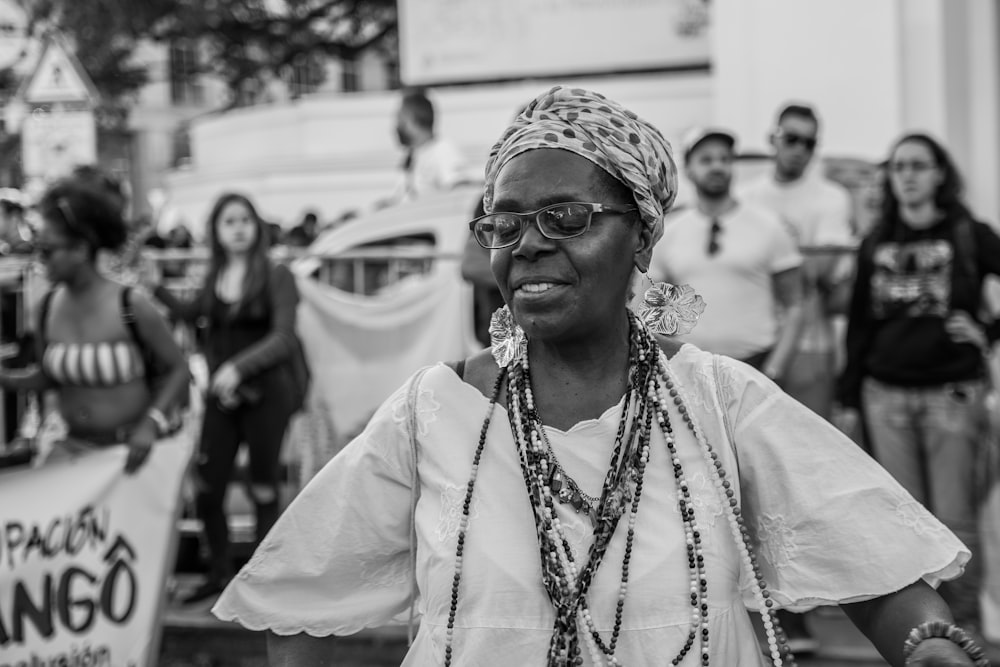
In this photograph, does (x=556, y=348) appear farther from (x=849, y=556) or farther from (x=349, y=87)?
(x=349, y=87)

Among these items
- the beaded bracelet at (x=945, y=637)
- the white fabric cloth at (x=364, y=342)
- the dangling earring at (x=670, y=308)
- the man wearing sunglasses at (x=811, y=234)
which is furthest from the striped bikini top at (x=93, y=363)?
the beaded bracelet at (x=945, y=637)

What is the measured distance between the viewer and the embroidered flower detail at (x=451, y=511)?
2.39 meters

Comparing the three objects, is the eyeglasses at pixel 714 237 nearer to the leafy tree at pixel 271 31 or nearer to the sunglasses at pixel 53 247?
the sunglasses at pixel 53 247

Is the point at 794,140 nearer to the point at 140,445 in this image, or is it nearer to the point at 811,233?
the point at 811,233

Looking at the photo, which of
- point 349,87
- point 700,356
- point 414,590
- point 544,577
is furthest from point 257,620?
point 349,87

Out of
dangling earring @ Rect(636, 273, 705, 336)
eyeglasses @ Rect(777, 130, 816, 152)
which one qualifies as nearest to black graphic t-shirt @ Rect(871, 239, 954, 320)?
eyeglasses @ Rect(777, 130, 816, 152)

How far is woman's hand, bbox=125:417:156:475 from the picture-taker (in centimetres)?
551

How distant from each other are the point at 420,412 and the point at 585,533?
40 centimetres

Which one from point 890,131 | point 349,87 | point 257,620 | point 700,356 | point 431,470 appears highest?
point 349,87

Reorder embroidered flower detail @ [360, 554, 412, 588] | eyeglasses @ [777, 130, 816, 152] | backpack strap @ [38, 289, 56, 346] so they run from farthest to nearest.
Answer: eyeglasses @ [777, 130, 816, 152] < backpack strap @ [38, 289, 56, 346] < embroidered flower detail @ [360, 554, 412, 588]

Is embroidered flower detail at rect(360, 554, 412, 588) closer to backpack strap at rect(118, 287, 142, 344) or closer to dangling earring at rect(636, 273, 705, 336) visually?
dangling earring at rect(636, 273, 705, 336)

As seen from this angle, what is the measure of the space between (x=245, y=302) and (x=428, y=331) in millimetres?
1227

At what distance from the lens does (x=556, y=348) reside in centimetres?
250

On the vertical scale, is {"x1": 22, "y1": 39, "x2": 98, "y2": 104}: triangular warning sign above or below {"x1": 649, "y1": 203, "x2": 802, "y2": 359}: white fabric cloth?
above
